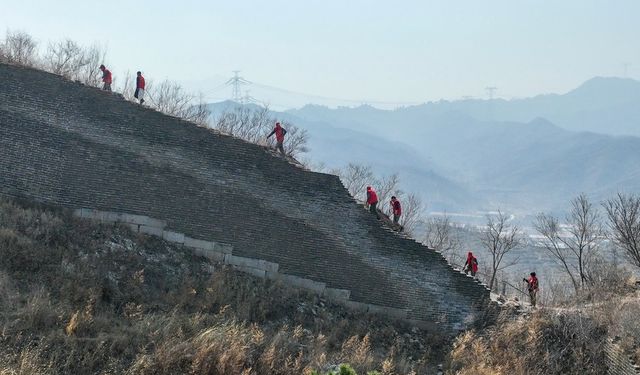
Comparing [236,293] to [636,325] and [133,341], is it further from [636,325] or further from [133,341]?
[636,325]

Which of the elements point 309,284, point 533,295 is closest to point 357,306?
point 309,284

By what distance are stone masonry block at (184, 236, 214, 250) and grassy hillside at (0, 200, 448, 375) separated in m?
0.25

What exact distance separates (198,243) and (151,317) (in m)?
3.33

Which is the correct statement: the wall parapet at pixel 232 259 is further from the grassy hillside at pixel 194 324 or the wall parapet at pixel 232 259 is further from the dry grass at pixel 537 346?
the dry grass at pixel 537 346

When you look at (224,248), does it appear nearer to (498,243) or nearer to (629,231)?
(629,231)

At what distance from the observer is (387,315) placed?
12281 millimetres

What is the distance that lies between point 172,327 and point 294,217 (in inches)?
173

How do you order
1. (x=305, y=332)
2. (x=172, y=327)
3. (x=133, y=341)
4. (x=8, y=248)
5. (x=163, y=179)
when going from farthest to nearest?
(x=163, y=179), (x=305, y=332), (x=8, y=248), (x=172, y=327), (x=133, y=341)

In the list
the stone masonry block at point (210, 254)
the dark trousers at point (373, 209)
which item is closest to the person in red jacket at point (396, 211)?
the dark trousers at point (373, 209)

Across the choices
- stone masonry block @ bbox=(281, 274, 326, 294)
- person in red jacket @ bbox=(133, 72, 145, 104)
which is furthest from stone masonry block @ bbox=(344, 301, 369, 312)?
person in red jacket @ bbox=(133, 72, 145, 104)

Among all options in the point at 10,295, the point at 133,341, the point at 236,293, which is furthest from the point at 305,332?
the point at 10,295

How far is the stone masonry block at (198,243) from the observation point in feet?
39.6

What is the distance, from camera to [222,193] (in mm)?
12383

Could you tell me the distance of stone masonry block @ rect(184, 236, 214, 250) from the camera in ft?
39.6
